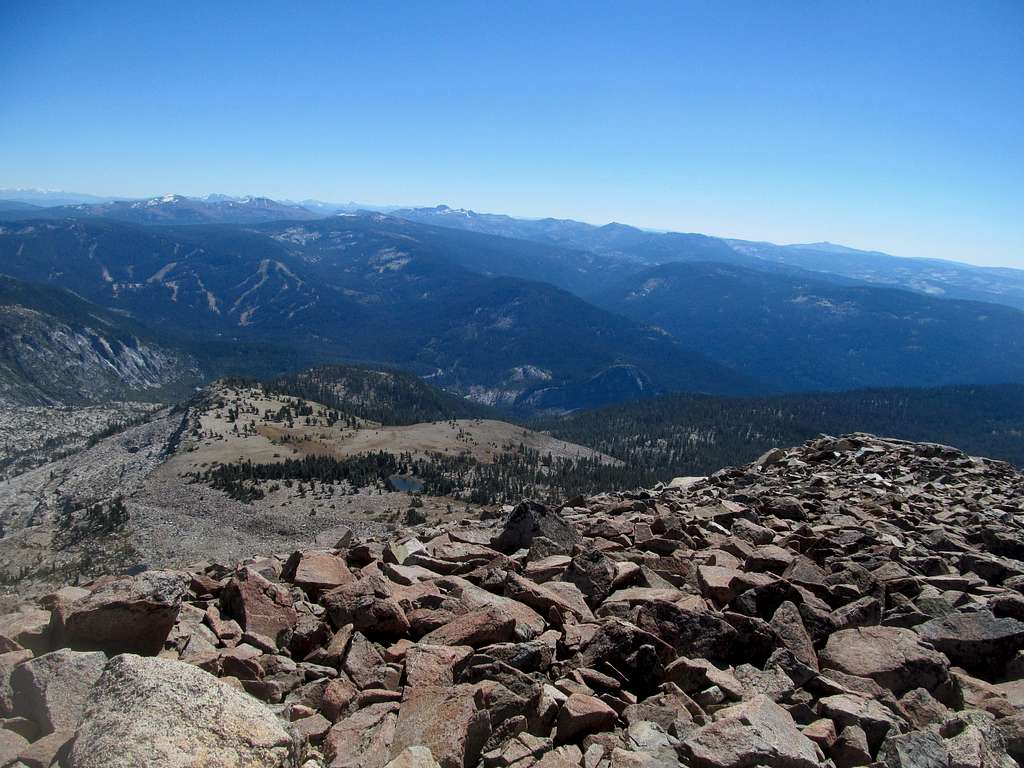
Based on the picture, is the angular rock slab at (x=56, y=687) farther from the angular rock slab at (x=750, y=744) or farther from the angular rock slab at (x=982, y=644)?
the angular rock slab at (x=982, y=644)

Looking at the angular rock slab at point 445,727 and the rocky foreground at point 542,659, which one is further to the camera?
the angular rock slab at point 445,727

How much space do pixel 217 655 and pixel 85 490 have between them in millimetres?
119295

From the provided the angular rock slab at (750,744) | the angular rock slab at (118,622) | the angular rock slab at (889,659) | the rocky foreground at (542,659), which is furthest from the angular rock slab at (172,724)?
the angular rock slab at (889,659)

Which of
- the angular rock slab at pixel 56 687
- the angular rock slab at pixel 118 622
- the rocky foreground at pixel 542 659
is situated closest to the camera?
the rocky foreground at pixel 542 659

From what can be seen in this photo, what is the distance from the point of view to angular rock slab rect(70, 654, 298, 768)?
224 inches

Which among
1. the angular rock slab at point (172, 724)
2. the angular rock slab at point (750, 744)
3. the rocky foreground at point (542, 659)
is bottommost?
the rocky foreground at point (542, 659)

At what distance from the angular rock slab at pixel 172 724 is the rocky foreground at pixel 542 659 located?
2 centimetres

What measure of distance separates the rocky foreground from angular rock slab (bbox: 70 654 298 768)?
0.07 ft

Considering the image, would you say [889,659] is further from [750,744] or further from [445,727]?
[445,727]

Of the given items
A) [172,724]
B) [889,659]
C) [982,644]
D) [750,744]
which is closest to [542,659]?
[750,744]

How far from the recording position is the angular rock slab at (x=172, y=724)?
5684mm

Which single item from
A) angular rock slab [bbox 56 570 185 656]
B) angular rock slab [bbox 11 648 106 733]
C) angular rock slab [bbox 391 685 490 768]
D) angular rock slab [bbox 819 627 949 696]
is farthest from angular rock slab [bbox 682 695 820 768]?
angular rock slab [bbox 56 570 185 656]

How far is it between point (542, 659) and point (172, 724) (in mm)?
5169

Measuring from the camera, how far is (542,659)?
9.39m
